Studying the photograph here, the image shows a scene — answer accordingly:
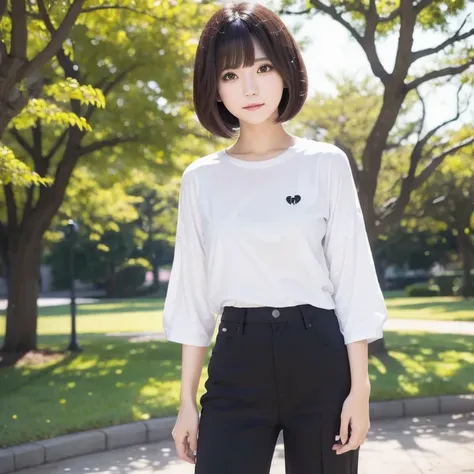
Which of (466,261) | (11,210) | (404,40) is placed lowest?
(466,261)

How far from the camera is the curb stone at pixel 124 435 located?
6309 millimetres

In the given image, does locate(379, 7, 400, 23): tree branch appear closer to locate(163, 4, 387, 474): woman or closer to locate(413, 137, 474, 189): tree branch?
locate(413, 137, 474, 189): tree branch

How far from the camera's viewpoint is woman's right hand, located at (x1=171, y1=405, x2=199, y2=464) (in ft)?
7.70

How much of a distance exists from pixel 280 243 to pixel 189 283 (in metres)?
0.33

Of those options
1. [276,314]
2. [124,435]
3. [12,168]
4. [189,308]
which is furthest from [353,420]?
[12,168]

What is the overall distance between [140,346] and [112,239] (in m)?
31.5

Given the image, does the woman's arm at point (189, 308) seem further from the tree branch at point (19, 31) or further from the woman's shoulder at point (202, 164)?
the tree branch at point (19, 31)

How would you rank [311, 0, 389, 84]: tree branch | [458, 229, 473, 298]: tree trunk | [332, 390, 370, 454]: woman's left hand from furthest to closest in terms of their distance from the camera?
[458, 229, 473, 298]: tree trunk < [311, 0, 389, 84]: tree branch < [332, 390, 370, 454]: woman's left hand

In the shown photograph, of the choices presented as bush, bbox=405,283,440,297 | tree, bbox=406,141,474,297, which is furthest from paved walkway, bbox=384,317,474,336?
bush, bbox=405,283,440,297

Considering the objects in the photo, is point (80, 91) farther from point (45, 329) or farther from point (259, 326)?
point (45, 329)

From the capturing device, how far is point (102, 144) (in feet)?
44.4

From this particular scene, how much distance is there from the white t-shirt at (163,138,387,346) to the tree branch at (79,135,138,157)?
37.0 ft

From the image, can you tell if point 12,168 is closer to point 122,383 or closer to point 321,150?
point 122,383

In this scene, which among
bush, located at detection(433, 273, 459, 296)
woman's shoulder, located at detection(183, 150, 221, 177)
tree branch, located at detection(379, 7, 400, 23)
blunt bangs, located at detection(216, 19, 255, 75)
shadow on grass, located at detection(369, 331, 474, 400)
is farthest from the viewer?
bush, located at detection(433, 273, 459, 296)
